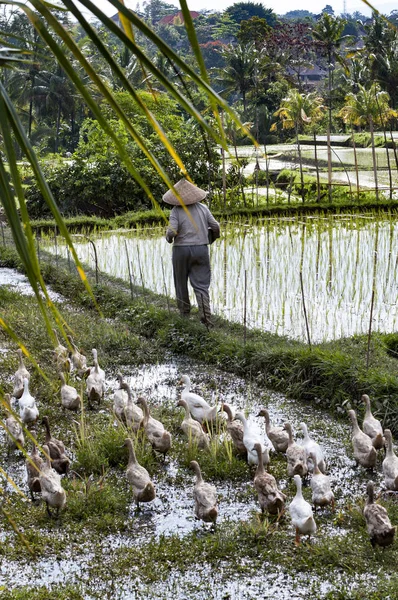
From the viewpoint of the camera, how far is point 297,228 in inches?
617

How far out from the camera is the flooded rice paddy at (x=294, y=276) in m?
8.96

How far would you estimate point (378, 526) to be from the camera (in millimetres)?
3791

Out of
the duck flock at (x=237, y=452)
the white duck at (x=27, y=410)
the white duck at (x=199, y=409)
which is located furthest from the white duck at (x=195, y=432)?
the white duck at (x=27, y=410)

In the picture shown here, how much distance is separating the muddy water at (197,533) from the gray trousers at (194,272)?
226 cm

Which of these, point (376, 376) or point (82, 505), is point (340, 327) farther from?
point (82, 505)

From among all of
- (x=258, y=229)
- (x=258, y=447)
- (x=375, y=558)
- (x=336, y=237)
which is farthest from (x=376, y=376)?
(x=258, y=229)

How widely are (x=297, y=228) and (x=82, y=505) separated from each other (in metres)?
11.7

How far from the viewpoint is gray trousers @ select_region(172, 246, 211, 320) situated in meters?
8.65

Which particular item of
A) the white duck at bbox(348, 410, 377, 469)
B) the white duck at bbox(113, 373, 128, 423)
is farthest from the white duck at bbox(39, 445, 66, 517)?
the white duck at bbox(348, 410, 377, 469)

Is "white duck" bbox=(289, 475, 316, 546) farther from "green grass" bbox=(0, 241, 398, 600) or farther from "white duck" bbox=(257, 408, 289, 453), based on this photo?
"white duck" bbox=(257, 408, 289, 453)

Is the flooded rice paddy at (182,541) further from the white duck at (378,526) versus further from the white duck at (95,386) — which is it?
the white duck at (95,386)

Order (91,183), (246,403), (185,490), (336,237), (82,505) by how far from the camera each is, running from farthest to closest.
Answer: (91,183) → (336,237) → (246,403) → (185,490) → (82,505)

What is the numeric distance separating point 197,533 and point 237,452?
114 centimetres

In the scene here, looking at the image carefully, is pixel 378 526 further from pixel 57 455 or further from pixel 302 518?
pixel 57 455
